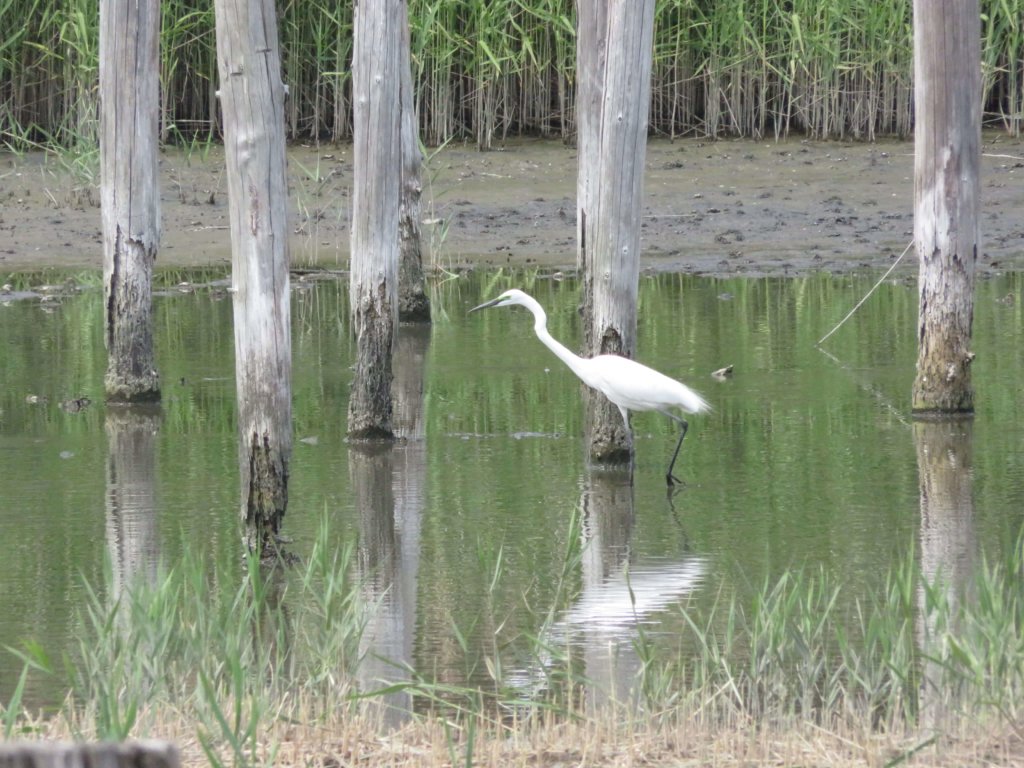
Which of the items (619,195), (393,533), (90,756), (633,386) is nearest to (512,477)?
(633,386)

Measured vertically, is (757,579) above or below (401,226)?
below

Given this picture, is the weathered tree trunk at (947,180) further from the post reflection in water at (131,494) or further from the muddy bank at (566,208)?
the muddy bank at (566,208)

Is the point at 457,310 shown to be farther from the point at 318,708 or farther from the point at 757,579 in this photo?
the point at 318,708

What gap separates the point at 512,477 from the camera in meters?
7.91

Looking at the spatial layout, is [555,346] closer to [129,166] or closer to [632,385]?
[632,385]

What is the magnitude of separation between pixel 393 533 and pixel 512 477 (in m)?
1.04

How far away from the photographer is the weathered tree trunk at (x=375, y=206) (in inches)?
324

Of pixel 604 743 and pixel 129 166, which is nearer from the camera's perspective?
pixel 604 743

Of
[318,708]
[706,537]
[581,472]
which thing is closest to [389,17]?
[581,472]

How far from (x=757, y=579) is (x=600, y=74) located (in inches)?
208

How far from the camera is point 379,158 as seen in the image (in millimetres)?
8234

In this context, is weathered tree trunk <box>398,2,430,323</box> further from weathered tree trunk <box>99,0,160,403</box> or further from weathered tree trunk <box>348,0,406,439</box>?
weathered tree trunk <box>348,0,406,439</box>

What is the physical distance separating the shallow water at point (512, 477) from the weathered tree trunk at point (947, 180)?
0.43 m

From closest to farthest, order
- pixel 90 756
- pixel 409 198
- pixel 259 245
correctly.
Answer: pixel 90 756, pixel 259 245, pixel 409 198
